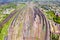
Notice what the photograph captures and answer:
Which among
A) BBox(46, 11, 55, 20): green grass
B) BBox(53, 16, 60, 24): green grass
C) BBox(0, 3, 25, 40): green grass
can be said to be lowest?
BBox(0, 3, 25, 40): green grass

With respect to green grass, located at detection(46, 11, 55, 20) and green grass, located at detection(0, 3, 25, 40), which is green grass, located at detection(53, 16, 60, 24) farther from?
green grass, located at detection(0, 3, 25, 40)

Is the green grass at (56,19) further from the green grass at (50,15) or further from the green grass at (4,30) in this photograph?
the green grass at (4,30)

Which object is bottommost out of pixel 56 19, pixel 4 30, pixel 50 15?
pixel 4 30

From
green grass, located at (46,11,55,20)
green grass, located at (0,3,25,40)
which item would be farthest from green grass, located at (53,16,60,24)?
green grass, located at (0,3,25,40)

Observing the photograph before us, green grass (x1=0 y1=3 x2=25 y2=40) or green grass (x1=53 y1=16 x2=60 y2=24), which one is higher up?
green grass (x1=53 y1=16 x2=60 y2=24)

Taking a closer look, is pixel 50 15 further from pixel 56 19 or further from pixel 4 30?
pixel 4 30

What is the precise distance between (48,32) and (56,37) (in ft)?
1.53

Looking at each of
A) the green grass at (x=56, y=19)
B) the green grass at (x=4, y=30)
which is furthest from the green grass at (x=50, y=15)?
the green grass at (x=4, y=30)

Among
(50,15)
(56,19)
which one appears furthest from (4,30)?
(56,19)

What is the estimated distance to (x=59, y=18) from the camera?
9117mm

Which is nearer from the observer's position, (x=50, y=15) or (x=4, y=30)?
(x=4, y=30)

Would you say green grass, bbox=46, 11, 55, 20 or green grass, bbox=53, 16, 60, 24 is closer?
green grass, bbox=53, 16, 60, 24

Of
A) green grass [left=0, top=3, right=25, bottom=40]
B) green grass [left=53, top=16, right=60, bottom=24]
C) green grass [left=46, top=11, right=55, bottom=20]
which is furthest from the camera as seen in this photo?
green grass [left=46, top=11, right=55, bottom=20]

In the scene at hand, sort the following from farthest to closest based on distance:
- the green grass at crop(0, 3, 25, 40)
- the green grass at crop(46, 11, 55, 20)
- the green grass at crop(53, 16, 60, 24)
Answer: the green grass at crop(46, 11, 55, 20) < the green grass at crop(53, 16, 60, 24) < the green grass at crop(0, 3, 25, 40)
